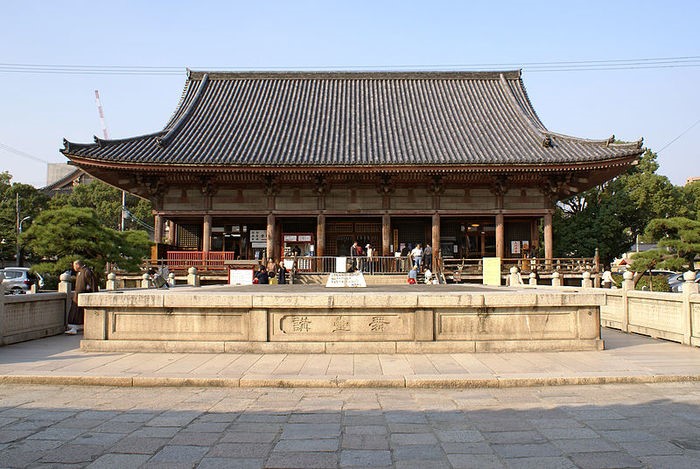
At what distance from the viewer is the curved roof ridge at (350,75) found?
32781 mm

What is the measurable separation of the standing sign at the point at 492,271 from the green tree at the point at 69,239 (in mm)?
12508

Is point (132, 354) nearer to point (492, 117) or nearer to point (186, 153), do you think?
point (186, 153)

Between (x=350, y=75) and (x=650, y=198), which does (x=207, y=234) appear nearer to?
(x=350, y=75)

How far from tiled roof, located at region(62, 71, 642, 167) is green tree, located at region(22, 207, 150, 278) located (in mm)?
8012

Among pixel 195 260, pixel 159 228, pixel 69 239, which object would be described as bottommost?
pixel 195 260

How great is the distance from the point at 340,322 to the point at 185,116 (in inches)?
905

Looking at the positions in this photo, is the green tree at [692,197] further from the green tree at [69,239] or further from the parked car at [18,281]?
the parked car at [18,281]

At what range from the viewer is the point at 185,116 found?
28578 millimetres

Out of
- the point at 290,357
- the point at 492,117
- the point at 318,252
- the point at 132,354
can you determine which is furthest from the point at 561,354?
the point at 492,117

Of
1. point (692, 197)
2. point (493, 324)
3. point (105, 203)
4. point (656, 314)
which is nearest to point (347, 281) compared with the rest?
point (493, 324)

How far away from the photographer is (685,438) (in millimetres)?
4832

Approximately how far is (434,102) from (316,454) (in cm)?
2872

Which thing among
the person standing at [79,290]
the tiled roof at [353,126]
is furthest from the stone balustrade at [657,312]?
the person standing at [79,290]

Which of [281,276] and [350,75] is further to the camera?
[350,75]
